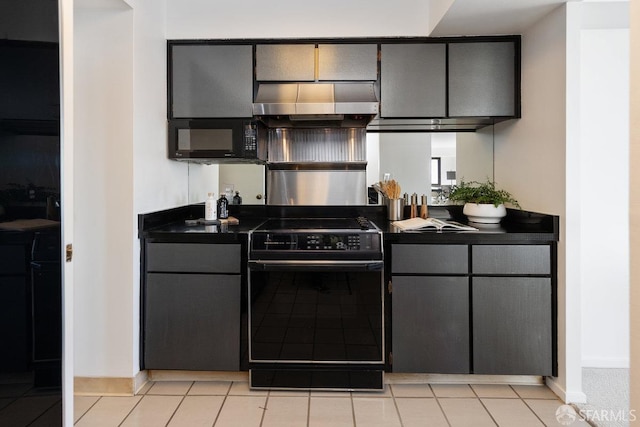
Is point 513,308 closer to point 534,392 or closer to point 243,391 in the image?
point 534,392

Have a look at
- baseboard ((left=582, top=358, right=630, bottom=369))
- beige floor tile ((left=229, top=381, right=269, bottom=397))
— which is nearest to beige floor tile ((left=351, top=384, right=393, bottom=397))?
beige floor tile ((left=229, top=381, right=269, bottom=397))

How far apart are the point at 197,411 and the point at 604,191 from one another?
269 cm

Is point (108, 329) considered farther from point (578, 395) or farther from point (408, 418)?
point (578, 395)

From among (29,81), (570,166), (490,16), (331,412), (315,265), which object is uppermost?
(490,16)

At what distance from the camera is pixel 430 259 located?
232 cm

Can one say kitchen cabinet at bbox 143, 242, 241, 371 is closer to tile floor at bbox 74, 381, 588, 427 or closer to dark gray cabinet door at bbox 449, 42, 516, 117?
tile floor at bbox 74, 381, 588, 427

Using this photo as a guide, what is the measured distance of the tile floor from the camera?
2.04 m

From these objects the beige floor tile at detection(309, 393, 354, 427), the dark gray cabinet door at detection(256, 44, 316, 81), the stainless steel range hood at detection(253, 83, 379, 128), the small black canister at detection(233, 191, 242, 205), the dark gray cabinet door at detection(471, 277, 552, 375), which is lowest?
the beige floor tile at detection(309, 393, 354, 427)

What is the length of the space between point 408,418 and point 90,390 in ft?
5.71

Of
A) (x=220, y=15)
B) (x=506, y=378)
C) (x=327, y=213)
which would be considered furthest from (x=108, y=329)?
(x=506, y=378)

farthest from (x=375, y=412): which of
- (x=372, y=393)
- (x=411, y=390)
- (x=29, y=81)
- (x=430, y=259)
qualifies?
(x=29, y=81)

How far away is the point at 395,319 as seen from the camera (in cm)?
233

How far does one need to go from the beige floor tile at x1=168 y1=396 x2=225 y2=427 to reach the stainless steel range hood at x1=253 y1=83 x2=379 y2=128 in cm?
167

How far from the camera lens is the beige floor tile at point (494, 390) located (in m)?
2.29
